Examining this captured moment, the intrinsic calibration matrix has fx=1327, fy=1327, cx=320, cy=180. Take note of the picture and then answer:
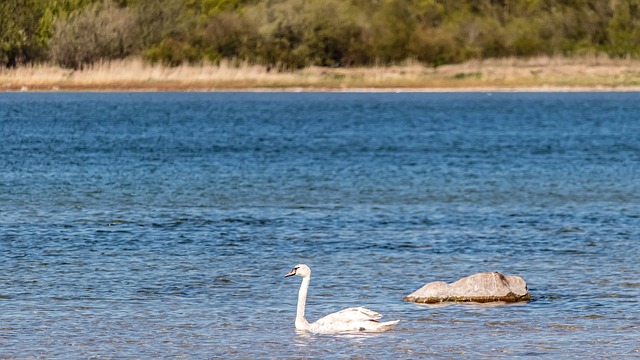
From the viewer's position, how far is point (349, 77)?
364 ft

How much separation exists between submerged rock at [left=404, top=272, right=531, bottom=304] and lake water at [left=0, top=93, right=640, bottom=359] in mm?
267

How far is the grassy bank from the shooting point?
103 metres

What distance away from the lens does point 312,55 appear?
111m

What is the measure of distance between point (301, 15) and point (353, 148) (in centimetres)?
5974

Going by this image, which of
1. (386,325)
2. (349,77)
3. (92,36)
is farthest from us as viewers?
(349,77)

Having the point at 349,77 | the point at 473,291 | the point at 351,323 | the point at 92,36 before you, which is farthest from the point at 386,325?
the point at 349,77

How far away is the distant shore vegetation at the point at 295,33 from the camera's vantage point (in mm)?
108438

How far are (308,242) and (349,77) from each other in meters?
87.6

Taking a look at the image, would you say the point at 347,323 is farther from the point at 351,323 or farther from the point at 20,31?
the point at 20,31

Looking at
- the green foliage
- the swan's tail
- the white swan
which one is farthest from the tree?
the swan's tail

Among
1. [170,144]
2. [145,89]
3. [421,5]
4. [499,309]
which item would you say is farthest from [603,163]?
[421,5]

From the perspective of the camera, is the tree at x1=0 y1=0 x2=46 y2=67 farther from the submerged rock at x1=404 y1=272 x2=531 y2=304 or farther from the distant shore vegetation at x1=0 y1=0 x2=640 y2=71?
the submerged rock at x1=404 y1=272 x2=531 y2=304

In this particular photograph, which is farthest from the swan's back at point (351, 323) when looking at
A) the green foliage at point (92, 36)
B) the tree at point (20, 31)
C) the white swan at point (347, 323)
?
the tree at point (20, 31)

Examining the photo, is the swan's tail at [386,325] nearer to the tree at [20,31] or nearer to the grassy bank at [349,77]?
the grassy bank at [349,77]
